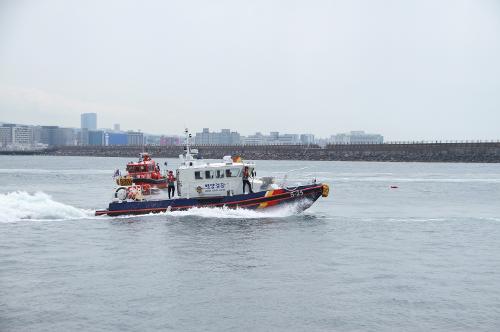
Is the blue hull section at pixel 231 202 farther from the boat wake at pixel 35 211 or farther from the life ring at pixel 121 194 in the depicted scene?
the boat wake at pixel 35 211

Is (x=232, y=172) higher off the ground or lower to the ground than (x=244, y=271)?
higher

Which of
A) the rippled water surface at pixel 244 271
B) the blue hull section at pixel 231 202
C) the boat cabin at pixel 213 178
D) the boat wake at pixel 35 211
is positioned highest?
the boat cabin at pixel 213 178

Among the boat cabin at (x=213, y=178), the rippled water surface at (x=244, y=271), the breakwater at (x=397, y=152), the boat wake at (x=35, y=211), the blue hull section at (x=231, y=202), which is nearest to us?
the rippled water surface at (x=244, y=271)

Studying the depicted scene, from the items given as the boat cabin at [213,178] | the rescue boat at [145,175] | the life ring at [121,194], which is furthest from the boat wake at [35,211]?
the rescue boat at [145,175]

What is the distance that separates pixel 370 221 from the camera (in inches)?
1475

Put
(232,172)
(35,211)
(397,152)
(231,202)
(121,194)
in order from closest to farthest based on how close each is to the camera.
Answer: (231,202), (232,172), (35,211), (121,194), (397,152)

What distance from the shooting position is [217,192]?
121 feet

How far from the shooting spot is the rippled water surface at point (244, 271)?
57.2 feet

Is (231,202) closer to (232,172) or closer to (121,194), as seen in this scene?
(232,172)

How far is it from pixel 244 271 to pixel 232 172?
47.3ft

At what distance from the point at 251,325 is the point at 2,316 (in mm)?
7189

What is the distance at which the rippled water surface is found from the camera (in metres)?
17.4

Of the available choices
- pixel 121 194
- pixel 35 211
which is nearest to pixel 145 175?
pixel 121 194

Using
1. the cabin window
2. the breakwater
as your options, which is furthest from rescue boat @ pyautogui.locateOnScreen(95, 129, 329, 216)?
the breakwater
